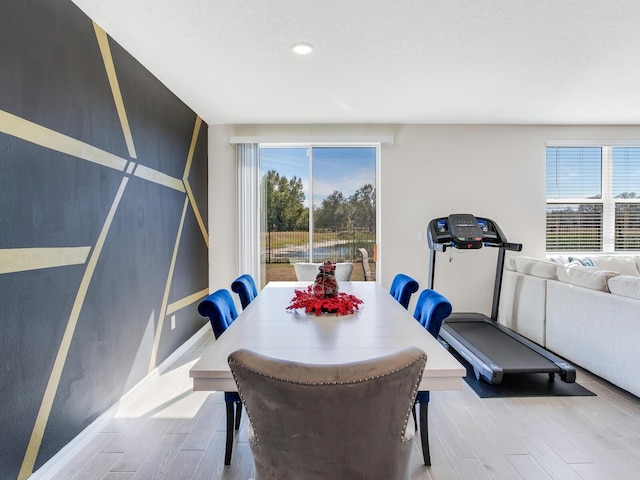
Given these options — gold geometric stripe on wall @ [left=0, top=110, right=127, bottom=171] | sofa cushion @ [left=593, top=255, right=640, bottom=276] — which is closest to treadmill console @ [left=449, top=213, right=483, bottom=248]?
sofa cushion @ [left=593, top=255, right=640, bottom=276]

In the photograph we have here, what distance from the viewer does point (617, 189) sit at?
4.95 meters

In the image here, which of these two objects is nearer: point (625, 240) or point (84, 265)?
point (84, 265)

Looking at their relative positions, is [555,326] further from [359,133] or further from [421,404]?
[359,133]

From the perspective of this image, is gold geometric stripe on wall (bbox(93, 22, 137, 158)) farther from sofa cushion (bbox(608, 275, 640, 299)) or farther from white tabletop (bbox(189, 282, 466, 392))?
sofa cushion (bbox(608, 275, 640, 299))

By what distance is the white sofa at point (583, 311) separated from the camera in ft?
9.02

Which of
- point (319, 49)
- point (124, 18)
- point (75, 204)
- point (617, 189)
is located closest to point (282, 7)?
point (319, 49)

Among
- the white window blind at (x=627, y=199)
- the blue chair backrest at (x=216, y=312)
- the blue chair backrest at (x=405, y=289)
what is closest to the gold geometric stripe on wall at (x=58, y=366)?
the blue chair backrest at (x=216, y=312)

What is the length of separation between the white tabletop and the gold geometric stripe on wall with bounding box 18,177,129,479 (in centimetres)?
93

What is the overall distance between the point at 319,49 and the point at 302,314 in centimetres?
186

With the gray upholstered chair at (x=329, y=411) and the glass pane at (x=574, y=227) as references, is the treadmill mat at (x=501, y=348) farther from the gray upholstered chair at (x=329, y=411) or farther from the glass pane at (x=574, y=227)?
the gray upholstered chair at (x=329, y=411)

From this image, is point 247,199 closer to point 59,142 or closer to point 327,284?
point 327,284

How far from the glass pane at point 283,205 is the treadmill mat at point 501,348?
2.14 metres

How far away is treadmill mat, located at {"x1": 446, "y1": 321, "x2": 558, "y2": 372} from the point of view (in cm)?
301

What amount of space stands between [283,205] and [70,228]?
306 centimetres
